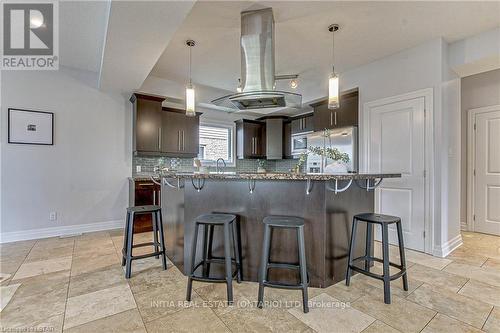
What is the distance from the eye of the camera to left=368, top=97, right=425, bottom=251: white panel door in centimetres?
317

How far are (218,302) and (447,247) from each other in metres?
2.98

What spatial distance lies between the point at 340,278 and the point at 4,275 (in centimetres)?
325

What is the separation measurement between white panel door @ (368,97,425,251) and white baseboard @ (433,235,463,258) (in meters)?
0.15

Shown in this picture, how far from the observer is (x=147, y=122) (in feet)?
14.2

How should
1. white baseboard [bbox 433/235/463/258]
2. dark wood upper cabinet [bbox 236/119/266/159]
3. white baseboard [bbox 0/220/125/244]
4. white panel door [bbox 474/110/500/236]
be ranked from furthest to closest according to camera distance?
dark wood upper cabinet [bbox 236/119/266/159] < white panel door [bbox 474/110/500/236] < white baseboard [bbox 0/220/125/244] < white baseboard [bbox 433/235/463/258]

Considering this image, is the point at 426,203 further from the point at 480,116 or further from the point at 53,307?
the point at 53,307

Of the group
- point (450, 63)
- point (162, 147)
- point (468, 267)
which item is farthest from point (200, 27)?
point (468, 267)

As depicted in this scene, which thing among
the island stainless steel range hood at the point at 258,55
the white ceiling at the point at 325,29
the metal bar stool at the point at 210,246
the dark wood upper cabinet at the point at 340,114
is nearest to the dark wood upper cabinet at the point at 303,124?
the dark wood upper cabinet at the point at 340,114

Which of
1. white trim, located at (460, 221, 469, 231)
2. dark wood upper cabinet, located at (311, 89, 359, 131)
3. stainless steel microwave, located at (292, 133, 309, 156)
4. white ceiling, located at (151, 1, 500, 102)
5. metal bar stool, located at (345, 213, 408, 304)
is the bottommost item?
white trim, located at (460, 221, 469, 231)

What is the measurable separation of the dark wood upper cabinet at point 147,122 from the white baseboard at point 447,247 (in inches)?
175

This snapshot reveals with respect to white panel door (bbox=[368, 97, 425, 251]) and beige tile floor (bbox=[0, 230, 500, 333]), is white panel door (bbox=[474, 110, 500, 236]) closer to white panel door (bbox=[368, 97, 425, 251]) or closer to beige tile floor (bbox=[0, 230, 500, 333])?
beige tile floor (bbox=[0, 230, 500, 333])

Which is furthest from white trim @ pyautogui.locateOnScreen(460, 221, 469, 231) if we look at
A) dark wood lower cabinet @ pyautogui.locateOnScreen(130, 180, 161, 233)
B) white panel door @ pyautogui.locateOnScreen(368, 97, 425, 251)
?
dark wood lower cabinet @ pyautogui.locateOnScreen(130, 180, 161, 233)

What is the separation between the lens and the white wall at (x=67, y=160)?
3516 millimetres

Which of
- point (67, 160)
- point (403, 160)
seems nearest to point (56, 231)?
point (67, 160)
